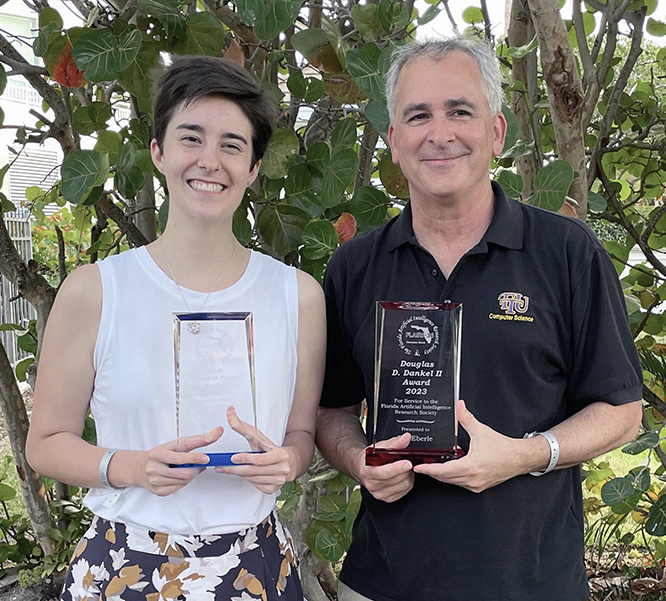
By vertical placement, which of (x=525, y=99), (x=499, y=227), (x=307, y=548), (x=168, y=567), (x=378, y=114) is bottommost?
(x=307, y=548)

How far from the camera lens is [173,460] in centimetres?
118

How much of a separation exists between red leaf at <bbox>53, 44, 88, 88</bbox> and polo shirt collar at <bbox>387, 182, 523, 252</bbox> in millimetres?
818

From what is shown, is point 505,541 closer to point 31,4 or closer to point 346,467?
point 346,467

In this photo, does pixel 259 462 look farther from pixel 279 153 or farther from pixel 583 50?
pixel 583 50

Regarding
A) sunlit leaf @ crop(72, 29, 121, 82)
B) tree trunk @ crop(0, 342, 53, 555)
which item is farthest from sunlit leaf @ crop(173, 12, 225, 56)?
tree trunk @ crop(0, 342, 53, 555)

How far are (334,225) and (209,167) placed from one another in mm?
591

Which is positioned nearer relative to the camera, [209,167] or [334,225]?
[209,167]

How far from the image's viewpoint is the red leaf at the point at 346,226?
187 cm

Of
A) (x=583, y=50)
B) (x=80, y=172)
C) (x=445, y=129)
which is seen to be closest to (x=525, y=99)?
(x=583, y=50)

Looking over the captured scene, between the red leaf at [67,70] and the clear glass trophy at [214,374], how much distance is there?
32.1 inches

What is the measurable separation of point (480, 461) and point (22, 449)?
Result: 176 cm

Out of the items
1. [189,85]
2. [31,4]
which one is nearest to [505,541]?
[189,85]

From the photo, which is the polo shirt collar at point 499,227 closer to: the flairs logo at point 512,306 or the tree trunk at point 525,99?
the flairs logo at point 512,306

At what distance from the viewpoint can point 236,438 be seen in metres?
1.27
